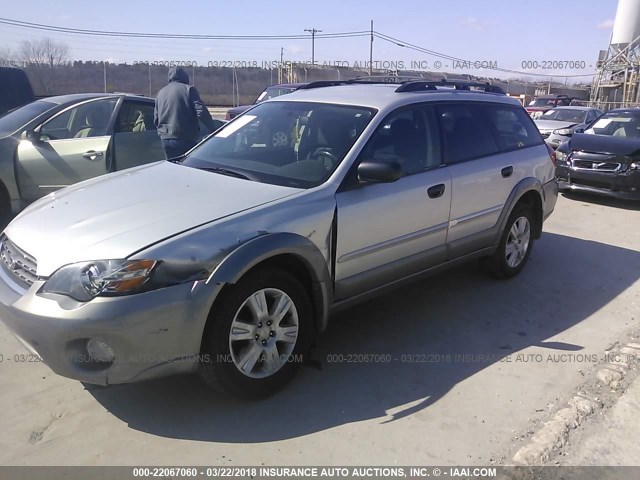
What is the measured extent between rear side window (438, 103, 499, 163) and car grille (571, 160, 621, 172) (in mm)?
4924

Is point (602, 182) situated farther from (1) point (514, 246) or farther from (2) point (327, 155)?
(2) point (327, 155)

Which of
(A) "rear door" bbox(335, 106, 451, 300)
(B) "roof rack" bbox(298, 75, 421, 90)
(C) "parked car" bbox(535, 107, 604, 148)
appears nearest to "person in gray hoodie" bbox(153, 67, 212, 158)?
(B) "roof rack" bbox(298, 75, 421, 90)

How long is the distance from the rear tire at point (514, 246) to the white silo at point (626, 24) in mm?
44671

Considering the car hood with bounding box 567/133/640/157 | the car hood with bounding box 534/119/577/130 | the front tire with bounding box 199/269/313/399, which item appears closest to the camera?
the front tire with bounding box 199/269/313/399

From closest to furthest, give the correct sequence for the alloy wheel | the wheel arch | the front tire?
1. the front tire
2. the alloy wheel
3. the wheel arch

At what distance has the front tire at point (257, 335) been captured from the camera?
2.79 metres

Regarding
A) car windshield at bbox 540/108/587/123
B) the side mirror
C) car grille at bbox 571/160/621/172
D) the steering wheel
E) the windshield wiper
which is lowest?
car grille at bbox 571/160/621/172

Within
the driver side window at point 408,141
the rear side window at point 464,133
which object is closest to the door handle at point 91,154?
the driver side window at point 408,141

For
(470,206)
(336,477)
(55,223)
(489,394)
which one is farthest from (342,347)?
(55,223)

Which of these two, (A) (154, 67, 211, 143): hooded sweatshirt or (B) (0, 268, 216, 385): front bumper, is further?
(A) (154, 67, 211, 143): hooded sweatshirt

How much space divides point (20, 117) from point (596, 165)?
27.8ft

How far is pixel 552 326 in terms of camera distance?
167 inches

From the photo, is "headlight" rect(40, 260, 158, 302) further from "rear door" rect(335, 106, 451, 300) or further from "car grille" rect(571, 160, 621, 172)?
"car grille" rect(571, 160, 621, 172)

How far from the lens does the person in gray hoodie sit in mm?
6168
